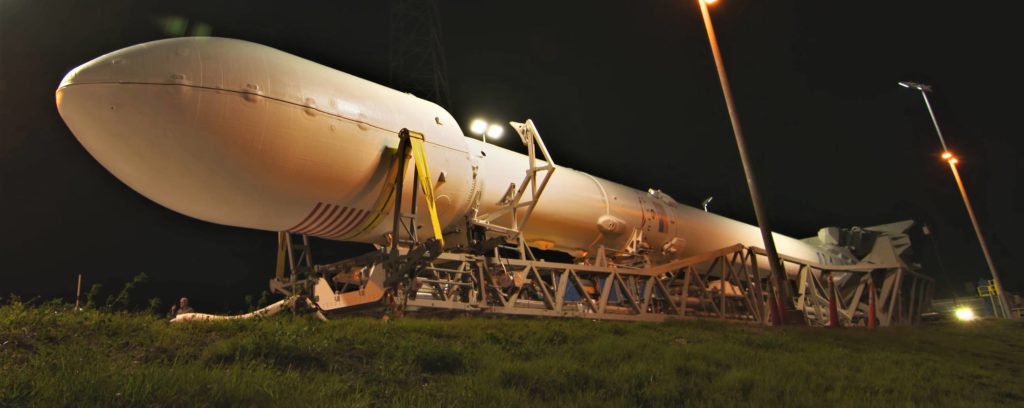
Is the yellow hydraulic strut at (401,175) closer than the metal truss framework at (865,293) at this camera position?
Yes

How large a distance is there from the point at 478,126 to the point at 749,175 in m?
4.88

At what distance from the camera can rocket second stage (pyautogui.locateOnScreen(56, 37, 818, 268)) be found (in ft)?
22.3

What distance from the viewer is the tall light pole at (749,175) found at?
1027cm

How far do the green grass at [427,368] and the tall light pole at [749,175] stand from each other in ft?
9.56

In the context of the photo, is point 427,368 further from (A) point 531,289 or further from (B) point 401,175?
(A) point 531,289

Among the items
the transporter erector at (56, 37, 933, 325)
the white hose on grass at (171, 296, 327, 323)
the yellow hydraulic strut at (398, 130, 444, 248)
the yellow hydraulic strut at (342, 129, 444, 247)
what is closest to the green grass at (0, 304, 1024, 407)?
the white hose on grass at (171, 296, 327, 323)

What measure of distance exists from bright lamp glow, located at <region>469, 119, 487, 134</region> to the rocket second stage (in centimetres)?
73

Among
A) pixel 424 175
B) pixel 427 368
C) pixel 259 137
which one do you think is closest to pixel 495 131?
pixel 424 175

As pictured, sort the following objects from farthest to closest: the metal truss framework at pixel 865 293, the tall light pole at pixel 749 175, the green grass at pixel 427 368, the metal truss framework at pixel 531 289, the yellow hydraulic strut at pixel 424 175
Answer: the metal truss framework at pixel 865 293 → the tall light pole at pixel 749 175 → the metal truss framework at pixel 531 289 → the yellow hydraulic strut at pixel 424 175 → the green grass at pixel 427 368

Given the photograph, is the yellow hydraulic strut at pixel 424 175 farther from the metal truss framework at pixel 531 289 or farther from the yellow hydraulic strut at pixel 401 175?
the metal truss framework at pixel 531 289

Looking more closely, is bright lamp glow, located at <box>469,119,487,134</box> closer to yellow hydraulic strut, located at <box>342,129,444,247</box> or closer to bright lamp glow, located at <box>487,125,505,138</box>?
bright lamp glow, located at <box>487,125,505,138</box>

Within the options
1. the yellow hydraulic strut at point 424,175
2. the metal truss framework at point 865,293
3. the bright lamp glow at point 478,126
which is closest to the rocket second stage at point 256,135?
the yellow hydraulic strut at point 424,175

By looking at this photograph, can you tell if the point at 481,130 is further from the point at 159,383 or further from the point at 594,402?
the point at 159,383

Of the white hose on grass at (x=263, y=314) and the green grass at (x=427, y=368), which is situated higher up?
the white hose on grass at (x=263, y=314)
